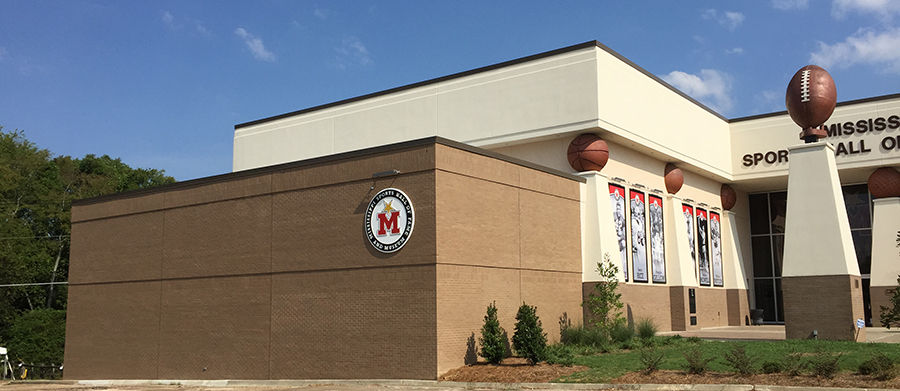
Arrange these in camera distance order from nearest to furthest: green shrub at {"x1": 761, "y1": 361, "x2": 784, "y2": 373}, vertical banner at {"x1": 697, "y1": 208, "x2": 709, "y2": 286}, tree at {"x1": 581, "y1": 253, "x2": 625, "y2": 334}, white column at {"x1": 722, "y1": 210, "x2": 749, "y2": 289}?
green shrub at {"x1": 761, "y1": 361, "x2": 784, "y2": 373}
tree at {"x1": 581, "y1": 253, "x2": 625, "y2": 334}
vertical banner at {"x1": 697, "y1": 208, "x2": 709, "y2": 286}
white column at {"x1": 722, "y1": 210, "x2": 749, "y2": 289}

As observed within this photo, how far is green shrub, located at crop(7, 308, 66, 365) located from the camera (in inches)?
2130

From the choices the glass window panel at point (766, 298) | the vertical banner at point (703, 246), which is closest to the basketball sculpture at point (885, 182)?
the vertical banner at point (703, 246)

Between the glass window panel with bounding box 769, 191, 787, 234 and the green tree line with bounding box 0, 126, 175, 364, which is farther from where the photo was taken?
the green tree line with bounding box 0, 126, 175, 364

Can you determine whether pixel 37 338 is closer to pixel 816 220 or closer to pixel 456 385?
pixel 456 385

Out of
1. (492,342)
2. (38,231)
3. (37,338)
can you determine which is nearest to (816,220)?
(492,342)

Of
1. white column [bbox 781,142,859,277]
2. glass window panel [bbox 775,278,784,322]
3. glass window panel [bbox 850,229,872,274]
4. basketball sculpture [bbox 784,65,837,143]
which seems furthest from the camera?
glass window panel [bbox 775,278,784,322]

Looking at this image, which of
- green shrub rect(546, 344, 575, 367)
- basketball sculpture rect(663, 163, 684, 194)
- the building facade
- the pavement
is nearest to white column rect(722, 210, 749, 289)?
the building facade

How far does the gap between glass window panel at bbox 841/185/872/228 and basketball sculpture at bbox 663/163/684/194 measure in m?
11.0

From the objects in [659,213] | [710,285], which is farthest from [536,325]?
[710,285]

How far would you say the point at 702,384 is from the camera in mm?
16703

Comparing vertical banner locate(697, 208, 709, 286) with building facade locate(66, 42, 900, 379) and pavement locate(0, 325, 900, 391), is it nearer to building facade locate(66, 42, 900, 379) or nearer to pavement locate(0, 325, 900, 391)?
building facade locate(66, 42, 900, 379)

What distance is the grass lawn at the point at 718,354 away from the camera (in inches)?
719

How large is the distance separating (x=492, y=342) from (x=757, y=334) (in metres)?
14.6

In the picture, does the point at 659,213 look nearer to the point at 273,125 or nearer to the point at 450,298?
the point at 450,298
